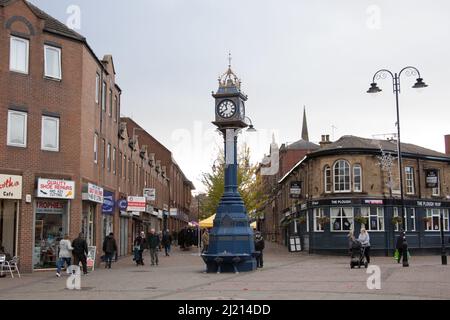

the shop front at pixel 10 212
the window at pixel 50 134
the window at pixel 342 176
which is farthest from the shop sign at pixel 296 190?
the shop front at pixel 10 212

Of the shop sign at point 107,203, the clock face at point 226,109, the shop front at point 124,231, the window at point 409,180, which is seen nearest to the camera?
the clock face at point 226,109

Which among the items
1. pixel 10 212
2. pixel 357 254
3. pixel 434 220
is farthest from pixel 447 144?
pixel 10 212

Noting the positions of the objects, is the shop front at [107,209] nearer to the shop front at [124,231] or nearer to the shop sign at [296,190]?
the shop front at [124,231]

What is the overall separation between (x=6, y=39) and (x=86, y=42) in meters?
3.92

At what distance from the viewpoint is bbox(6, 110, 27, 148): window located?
2542cm

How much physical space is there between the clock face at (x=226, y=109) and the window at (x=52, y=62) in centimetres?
720

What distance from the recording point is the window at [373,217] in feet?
139

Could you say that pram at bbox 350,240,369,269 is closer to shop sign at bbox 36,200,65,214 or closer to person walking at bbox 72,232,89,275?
person walking at bbox 72,232,89,275

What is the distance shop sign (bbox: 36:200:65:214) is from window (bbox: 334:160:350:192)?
2194 centimetres

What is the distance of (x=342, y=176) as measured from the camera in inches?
1702

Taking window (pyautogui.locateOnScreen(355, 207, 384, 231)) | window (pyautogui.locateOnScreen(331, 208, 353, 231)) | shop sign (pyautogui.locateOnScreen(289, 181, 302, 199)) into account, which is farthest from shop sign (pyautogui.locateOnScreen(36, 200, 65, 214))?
shop sign (pyautogui.locateOnScreen(289, 181, 302, 199))

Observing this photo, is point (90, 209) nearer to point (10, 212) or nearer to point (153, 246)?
point (153, 246)

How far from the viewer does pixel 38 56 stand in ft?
86.3
